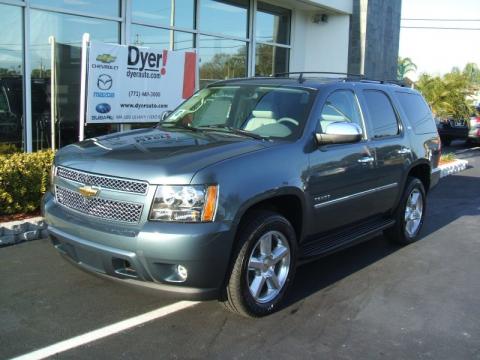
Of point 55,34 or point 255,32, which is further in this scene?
point 255,32

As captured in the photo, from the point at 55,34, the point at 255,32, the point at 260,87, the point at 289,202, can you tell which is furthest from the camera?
the point at 255,32

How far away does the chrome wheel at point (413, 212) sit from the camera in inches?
249

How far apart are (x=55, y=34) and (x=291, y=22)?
7.93 meters

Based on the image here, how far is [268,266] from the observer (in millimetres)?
4129

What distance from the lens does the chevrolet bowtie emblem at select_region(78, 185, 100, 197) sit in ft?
12.6

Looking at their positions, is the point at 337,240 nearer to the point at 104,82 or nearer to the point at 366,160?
the point at 366,160

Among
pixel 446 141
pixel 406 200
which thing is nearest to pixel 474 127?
pixel 446 141

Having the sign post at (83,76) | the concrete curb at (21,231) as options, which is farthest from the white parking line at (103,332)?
the sign post at (83,76)

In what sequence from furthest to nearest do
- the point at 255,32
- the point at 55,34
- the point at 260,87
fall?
the point at 255,32 → the point at 55,34 → the point at 260,87

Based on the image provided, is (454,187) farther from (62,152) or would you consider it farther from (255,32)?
(62,152)

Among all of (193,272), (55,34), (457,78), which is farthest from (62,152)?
(457,78)

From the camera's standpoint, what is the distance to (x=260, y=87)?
5160 millimetres

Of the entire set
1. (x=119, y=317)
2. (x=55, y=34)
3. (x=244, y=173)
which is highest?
(x=55, y=34)

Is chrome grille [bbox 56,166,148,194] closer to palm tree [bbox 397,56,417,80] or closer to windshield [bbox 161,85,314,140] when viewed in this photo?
windshield [bbox 161,85,314,140]
